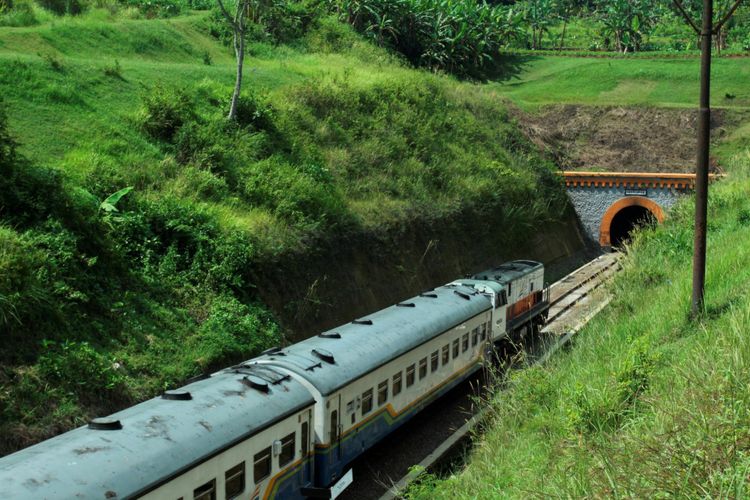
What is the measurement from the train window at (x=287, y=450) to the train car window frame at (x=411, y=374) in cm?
457

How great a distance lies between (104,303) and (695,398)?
13.3m

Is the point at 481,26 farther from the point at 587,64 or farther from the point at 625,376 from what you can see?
the point at 625,376

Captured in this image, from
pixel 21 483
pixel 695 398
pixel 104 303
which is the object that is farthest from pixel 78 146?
pixel 695 398

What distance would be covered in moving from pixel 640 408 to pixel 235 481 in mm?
5533

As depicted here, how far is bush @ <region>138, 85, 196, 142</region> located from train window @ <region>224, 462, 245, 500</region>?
1668 centimetres

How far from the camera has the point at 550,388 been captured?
1249 cm

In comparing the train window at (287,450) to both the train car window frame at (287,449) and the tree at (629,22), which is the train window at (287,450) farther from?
the tree at (629,22)

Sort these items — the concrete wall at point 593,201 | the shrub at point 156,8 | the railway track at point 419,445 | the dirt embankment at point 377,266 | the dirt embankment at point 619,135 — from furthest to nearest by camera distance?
the dirt embankment at point 619,135 → the concrete wall at point 593,201 → the shrub at point 156,8 → the dirt embankment at point 377,266 → the railway track at point 419,445

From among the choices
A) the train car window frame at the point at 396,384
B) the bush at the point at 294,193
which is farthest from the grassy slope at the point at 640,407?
the bush at the point at 294,193

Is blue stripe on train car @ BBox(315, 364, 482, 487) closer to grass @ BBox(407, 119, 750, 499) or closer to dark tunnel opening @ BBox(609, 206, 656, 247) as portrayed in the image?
grass @ BBox(407, 119, 750, 499)

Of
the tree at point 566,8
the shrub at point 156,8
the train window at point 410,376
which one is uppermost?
the tree at point 566,8

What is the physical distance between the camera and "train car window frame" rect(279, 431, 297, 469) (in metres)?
12.1

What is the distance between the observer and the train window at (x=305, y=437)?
12.7m

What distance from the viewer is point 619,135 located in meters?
49.7
